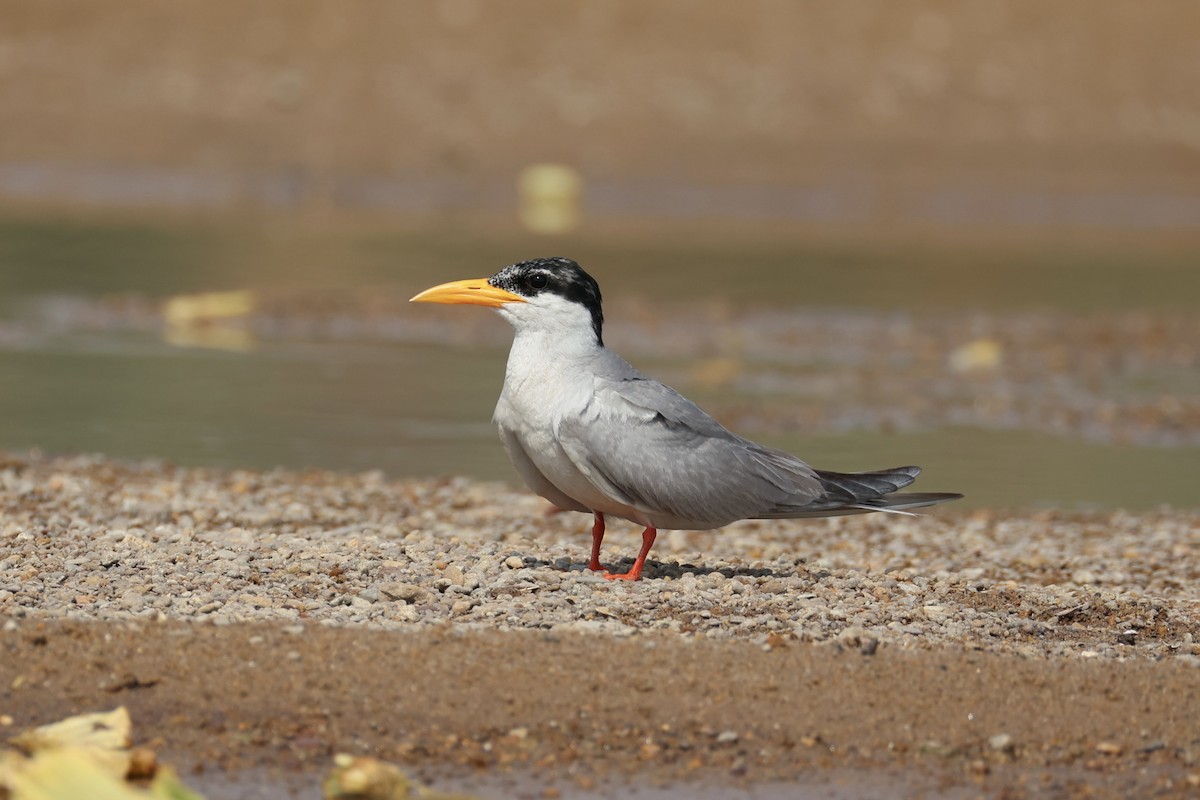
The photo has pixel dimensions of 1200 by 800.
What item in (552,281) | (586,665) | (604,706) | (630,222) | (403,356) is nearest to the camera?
(604,706)

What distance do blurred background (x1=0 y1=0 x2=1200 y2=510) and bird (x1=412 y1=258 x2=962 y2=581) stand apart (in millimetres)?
4704

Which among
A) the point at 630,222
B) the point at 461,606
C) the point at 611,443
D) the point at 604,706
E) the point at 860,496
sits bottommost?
the point at 604,706

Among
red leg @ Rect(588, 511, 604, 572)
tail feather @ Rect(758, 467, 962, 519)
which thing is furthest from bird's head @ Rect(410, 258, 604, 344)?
tail feather @ Rect(758, 467, 962, 519)

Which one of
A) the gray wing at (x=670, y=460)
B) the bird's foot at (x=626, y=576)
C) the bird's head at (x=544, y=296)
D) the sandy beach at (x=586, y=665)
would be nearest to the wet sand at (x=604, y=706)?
the sandy beach at (x=586, y=665)

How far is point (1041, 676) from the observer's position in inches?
281

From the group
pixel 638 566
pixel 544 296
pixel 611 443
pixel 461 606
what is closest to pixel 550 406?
pixel 611 443

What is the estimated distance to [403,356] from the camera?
18953mm

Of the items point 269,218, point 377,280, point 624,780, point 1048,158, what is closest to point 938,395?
point 377,280

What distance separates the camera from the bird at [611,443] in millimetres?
8188

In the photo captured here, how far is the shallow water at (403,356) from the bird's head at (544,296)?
4.94 m

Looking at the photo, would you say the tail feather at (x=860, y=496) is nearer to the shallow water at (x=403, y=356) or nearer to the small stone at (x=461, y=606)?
the small stone at (x=461, y=606)

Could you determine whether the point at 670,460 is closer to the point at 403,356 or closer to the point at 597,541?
the point at 597,541

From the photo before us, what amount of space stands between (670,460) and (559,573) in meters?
0.72

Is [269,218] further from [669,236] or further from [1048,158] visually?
Answer: [1048,158]
